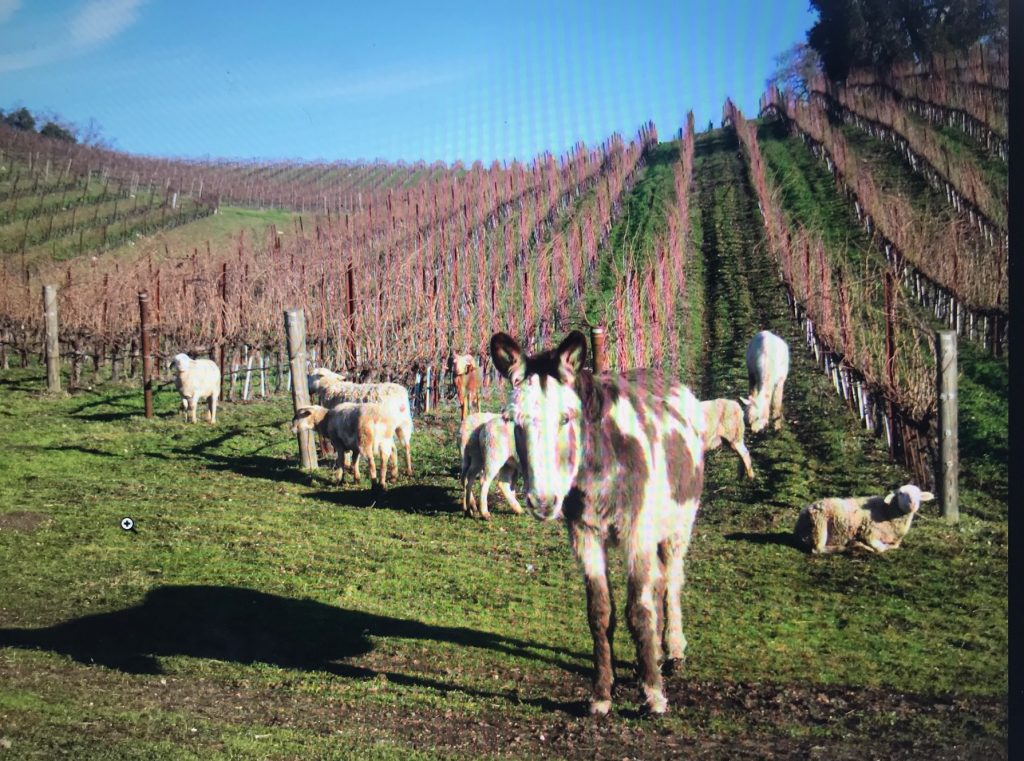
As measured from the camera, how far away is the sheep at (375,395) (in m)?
9.75

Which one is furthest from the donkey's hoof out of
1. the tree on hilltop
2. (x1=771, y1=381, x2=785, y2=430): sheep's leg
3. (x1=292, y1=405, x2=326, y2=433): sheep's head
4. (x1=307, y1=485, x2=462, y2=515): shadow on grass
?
(x1=292, y1=405, x2=326, y2=433): sheep's head

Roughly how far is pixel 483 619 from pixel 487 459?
2.44 m

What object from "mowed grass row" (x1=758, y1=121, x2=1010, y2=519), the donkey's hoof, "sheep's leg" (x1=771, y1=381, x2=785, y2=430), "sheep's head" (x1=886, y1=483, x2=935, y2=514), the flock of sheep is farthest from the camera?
"sheep's leg" (x1=771, y1=381, x2=785, y2=430)

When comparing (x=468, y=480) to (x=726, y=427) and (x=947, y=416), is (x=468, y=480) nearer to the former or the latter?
(x=726, y=427)

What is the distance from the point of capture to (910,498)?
581 cm

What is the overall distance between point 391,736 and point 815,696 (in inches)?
74.6

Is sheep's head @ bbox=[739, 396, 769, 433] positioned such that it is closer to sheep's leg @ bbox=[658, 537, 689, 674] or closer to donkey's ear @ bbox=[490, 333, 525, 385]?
sheep's leg @ bbox=[658, 537, 689, 674]

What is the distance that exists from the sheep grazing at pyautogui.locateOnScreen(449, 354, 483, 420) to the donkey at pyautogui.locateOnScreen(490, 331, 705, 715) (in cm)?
505

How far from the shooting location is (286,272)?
55.5ft

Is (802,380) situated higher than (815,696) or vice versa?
(802,380)

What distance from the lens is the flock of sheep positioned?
19.7 feet

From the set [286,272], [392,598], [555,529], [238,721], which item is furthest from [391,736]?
[286,272]

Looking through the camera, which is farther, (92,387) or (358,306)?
(92,387)

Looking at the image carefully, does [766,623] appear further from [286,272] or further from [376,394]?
[286,272]
